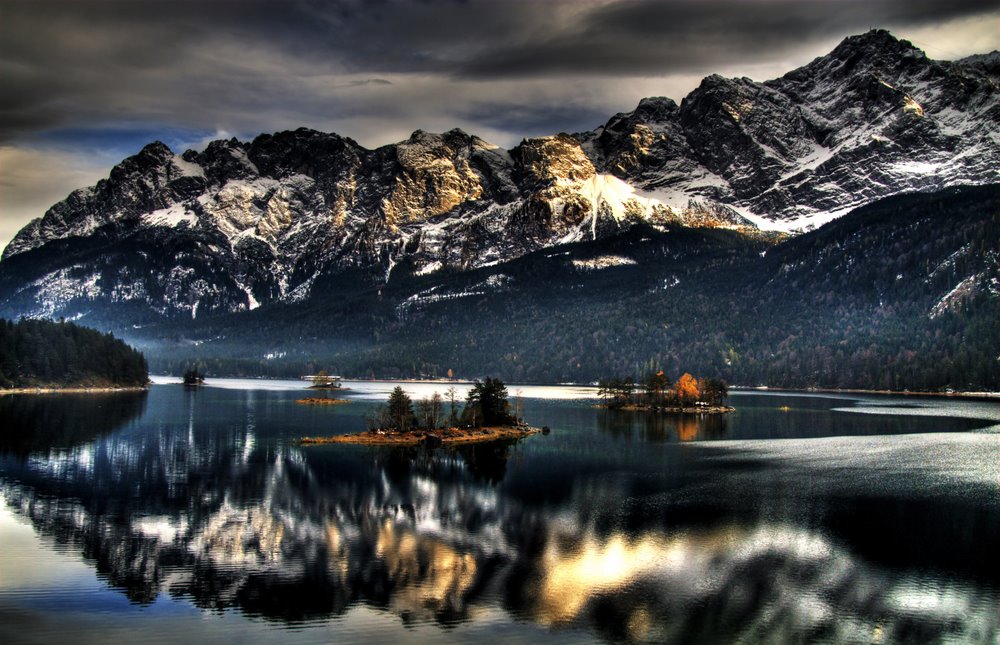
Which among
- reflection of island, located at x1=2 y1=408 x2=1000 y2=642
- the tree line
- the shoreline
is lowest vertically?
reflection of island, located at x1=2 y1=408 x2=1000 y2=642

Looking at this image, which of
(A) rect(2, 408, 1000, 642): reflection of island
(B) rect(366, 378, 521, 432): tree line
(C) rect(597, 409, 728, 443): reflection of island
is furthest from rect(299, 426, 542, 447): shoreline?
(A) rect(2, 408, 1000, 642): reflection of island

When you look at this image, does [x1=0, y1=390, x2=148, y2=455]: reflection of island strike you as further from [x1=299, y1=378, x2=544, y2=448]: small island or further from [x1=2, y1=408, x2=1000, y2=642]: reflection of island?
[x1=299, y1=378, x2=544, y2=448]: small island

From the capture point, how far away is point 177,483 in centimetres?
9106

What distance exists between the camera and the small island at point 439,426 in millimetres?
131500

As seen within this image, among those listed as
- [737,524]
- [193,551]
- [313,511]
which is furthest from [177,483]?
[737,524]

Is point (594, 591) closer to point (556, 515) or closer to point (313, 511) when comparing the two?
point (556, 515)

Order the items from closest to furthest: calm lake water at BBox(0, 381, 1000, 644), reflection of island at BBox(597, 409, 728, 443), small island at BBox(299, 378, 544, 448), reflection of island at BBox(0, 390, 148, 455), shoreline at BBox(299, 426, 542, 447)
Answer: calm lake water at BBox(0, 381, 1000, 644), reflection of island at BBox(0, 390, 148, 455), shoreline at BBox(299, 426, 542, 447), small island at BBox(299, 378, 544, 448), reflection of island at BBox(597, 409, 728, 443)

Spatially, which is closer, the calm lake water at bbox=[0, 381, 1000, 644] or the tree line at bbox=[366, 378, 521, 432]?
the calm lake water at bbox=[0, 381, 1000, 644]

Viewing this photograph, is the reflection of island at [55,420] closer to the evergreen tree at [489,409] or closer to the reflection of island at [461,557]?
the reflection of island at [461,557]

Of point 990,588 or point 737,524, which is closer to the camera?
point 990,588

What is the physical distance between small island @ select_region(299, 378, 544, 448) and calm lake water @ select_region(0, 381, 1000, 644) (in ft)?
29.0

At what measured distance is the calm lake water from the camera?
164 ft

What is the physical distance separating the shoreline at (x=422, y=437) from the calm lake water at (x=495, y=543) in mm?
7008

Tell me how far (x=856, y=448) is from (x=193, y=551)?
93.0 meters
